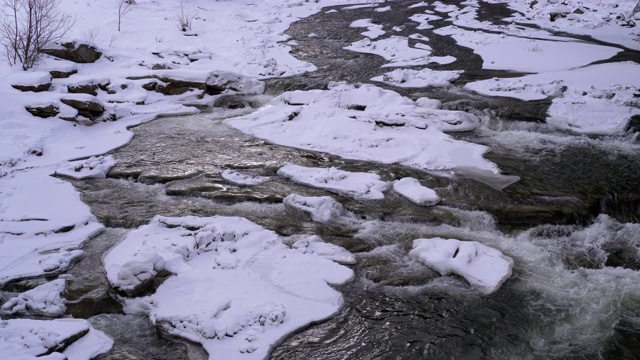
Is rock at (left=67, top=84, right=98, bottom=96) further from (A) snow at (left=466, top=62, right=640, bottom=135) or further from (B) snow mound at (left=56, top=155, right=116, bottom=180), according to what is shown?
(A) snow at (left=466, top=62, right=640, bottom=135)

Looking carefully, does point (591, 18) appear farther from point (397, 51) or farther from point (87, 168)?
point (87, 168)

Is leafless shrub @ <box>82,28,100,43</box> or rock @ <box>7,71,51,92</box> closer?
rock @ <box>7,71,51,92</box>

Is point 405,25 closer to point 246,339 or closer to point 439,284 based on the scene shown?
point 439,284

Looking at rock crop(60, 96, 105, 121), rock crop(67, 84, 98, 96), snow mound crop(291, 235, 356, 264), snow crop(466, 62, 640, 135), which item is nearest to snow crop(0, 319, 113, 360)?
snow mound crop(291, 235, 356, 264)

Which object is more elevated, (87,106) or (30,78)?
(30,78)

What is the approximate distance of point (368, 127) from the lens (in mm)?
8562

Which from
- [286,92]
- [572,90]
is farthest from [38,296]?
[572,90]

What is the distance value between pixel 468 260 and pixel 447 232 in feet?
2.32

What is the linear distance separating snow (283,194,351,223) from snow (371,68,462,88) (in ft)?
16.6

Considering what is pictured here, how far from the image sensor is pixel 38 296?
186 inches

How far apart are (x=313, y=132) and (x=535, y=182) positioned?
11.9ft

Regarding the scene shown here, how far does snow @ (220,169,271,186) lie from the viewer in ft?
22.8

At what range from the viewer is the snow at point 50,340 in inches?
156

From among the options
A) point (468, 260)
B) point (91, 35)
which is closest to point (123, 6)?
point (91, 35)
